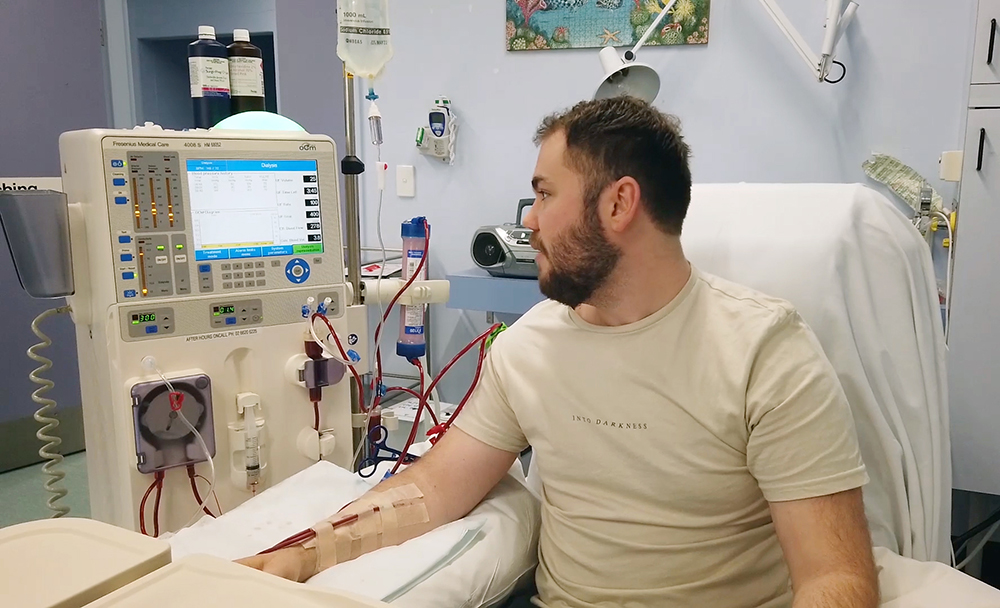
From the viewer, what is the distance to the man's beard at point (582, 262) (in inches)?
45.5

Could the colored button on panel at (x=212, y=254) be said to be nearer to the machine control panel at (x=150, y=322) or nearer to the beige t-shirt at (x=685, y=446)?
the machine control panel at (x=150, y=322)

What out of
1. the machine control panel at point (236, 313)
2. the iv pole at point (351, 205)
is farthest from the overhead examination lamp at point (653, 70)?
the machine control panel at point (236, 313)

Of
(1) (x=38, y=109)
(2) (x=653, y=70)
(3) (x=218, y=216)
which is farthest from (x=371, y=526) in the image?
(1) (x=38, y=109)

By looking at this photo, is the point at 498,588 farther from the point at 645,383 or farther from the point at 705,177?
the point at 705,177

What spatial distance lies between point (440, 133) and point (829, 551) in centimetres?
229

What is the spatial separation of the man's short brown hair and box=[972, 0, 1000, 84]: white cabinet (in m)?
1.16

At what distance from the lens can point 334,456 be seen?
1542mm

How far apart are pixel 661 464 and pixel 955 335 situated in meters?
1.26

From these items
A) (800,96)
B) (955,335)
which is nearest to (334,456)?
(955,335)

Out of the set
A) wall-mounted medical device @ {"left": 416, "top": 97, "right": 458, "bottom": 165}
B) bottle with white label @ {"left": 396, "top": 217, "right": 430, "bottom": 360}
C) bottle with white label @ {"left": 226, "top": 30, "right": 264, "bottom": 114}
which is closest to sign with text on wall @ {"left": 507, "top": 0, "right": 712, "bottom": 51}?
wall-mounted medical device @ {"left": 416, "top": 97, "right": 458, "bottom": 165}

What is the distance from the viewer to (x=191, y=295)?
4.35 feet

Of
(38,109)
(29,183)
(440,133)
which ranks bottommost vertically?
(29,183)

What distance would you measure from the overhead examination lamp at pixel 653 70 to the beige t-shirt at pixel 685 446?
1.19 metres

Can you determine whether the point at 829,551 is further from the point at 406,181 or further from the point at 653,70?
the point at 406,181
